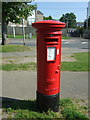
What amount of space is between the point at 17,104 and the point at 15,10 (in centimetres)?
1186

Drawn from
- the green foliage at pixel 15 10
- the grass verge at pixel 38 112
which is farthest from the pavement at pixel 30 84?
the green foliage at pixel 15 10

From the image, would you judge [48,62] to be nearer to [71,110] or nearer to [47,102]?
[47,102]

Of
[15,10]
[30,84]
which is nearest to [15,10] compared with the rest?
[15,10]

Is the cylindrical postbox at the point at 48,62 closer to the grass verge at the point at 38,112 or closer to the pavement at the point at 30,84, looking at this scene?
the grass verge at the point at 38,112

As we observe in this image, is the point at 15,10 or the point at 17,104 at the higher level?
the point at 15,10

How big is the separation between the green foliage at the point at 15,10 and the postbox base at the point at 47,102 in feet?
38.1

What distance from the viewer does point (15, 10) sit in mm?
14391

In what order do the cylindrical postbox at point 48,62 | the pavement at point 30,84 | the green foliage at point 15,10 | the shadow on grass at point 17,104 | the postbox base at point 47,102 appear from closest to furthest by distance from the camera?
the cylindrical postbox at point 48,62, the postbox base at point 47,102, the shadow on grass at point 17,104, the pavement at point 30,84, the green foliage at point 15,10

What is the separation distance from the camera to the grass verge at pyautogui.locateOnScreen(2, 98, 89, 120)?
3217 mm

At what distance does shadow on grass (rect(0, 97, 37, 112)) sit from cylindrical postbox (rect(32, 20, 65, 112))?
0.24m

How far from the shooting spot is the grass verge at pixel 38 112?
3217 mm

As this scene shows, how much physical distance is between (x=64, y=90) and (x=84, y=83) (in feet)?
2.98

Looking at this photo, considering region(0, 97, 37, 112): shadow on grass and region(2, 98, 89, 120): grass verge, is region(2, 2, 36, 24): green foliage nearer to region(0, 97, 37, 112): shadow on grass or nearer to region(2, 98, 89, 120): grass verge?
region(0, 97, 37, 112): shadow on grass

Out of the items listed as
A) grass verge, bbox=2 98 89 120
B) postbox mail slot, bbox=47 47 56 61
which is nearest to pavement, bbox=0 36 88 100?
grass verge, bbox=2 98 89 120
